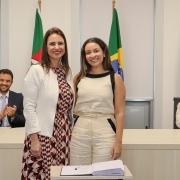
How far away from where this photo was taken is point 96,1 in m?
5.23

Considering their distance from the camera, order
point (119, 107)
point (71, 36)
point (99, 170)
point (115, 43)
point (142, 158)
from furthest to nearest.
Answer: point (71, 36)
point (115, 43)
point (142, 158)
point (119, 107)
point (99, 170)

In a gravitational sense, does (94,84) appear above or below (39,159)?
above

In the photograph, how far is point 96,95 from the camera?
2170 mm

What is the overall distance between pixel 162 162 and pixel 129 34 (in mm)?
2991

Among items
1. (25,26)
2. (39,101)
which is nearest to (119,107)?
(39,101)

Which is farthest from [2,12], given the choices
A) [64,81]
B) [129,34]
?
[64,81]

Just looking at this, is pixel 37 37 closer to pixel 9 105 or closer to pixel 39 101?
pixel 9 105

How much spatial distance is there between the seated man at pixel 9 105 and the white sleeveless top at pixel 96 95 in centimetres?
145

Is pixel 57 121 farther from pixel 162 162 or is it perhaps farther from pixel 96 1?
pixel 96 1

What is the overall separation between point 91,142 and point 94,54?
0.56 m

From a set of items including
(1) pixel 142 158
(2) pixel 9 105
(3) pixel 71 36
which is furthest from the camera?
(3) pixel 71 36

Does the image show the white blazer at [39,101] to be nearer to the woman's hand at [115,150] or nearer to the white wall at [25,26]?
the woman's hand at [115,150]

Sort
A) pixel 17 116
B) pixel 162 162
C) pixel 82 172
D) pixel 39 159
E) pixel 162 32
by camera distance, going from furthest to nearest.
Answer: pixel 162 32
pixel 17 116
pixel 162 162
pixel 39 159
pixel 82 172

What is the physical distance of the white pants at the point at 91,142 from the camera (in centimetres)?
215
